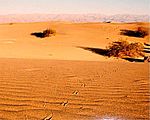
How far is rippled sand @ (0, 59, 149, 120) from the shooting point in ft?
13.5

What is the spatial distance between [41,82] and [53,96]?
4.18 feet

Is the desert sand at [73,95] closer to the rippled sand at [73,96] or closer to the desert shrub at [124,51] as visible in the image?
the rippled sand at [73,96]

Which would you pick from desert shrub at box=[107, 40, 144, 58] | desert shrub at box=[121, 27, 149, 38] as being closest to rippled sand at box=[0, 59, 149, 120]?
desert shrub at box=[107, 40, 144, 58]

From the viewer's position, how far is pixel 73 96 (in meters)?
5.04

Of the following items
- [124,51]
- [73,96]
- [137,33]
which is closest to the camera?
[73,96]

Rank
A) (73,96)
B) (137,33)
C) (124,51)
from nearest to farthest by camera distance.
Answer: (73,96) → (124,51) → (137,33)

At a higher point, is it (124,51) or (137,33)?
(124,51)

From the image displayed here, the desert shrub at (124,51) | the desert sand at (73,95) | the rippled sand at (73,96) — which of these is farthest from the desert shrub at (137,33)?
the rippled sand at (73,96)

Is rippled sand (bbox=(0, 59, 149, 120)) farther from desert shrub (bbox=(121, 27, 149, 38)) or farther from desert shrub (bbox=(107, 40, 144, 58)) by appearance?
desert shrub (bbox=(121, 27, 149, 38))

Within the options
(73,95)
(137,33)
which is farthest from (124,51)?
(137,33)

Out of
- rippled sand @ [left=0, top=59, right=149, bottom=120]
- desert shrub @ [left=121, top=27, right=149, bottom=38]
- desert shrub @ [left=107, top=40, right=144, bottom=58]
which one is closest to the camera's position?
rippled sand @ [left=0, top=59, right=149, bottom=120]

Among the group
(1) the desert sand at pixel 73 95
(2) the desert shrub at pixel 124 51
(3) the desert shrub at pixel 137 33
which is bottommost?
(3) the desert shrub at pixel 137 33

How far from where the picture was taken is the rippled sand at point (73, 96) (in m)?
4.11

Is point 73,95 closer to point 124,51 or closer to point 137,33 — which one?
point 124,51
